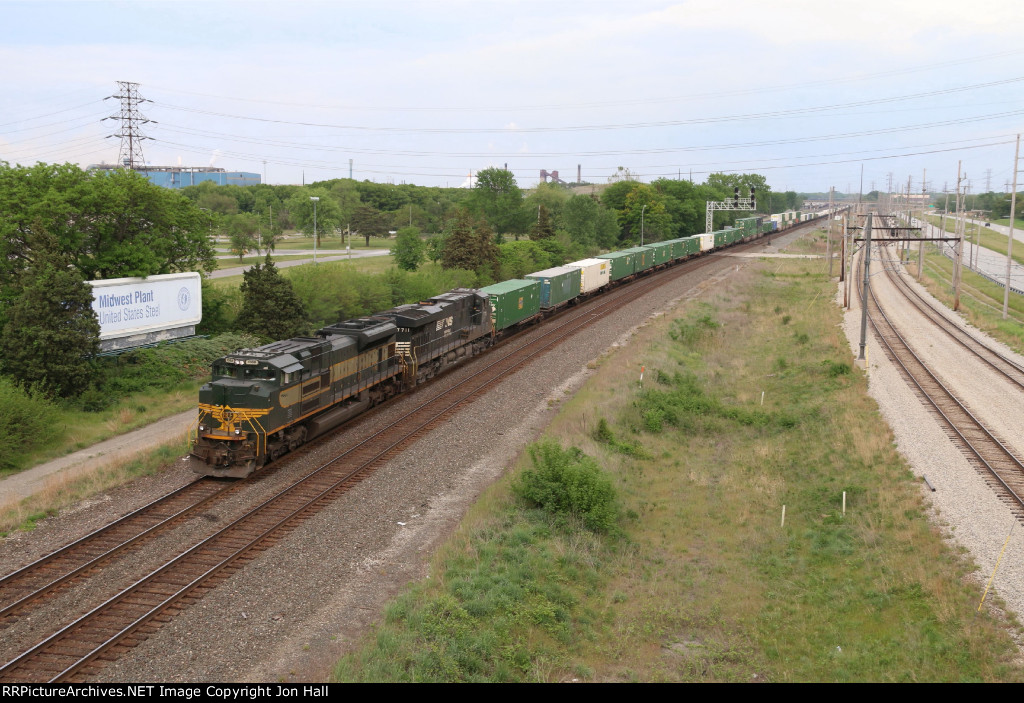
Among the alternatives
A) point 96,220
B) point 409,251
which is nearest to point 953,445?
point 96,220

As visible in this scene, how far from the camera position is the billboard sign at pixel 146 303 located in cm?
3278

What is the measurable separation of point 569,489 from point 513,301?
24011mm

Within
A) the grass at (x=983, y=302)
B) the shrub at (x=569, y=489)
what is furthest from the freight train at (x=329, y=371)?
the grass at (x=983, y=302)

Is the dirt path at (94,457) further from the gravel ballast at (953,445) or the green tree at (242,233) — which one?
the green tree at (242,233)

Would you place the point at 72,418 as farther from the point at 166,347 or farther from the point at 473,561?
the point at 473,561

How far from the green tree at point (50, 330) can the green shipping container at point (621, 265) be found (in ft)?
140

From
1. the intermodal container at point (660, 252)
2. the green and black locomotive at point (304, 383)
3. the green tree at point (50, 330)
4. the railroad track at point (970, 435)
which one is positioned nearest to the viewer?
the railroad track at point (970, 435)

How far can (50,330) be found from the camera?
93.2ft

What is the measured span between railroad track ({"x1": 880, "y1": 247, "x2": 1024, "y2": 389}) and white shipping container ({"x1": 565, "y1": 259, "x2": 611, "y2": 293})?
78.4 ft

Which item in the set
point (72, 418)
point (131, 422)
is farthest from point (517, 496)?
point (72, 418)

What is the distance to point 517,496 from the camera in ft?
68.0

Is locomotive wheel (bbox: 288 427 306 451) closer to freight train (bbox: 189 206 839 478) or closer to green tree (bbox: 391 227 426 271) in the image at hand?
freight train (bbox: 189 206 839 478)

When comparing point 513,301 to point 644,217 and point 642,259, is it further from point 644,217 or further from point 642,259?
point 644,217

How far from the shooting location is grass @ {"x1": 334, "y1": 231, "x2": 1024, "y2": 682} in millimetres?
13500
